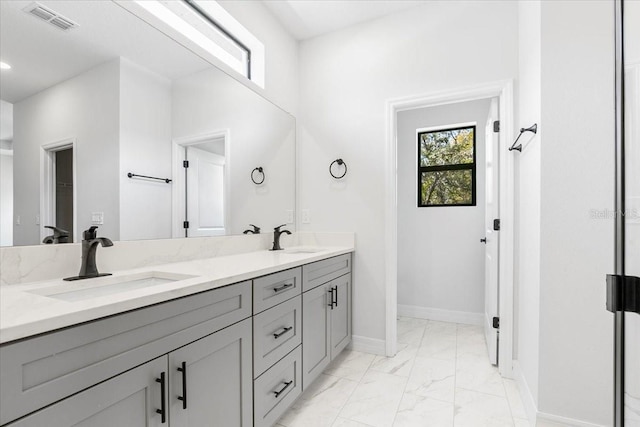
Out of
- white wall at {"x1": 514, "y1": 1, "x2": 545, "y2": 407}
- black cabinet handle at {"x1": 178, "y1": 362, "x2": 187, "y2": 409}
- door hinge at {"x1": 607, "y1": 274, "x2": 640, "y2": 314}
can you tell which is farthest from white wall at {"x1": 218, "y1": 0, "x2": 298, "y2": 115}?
door hinge at {"x1": 607, "y1": 274, "x2": 640, "y2": 314}

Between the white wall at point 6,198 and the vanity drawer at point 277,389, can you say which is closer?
the white wall at point 6,198

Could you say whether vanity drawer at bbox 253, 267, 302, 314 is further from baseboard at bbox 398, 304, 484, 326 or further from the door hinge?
A: baseboard at bbox 398, 304, 484, 326

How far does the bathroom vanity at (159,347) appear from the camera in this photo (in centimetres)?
68

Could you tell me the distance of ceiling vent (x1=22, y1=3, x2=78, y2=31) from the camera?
1.15m

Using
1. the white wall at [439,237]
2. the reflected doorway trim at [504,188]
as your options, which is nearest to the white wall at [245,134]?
the reflected doorway trim at [504,188]

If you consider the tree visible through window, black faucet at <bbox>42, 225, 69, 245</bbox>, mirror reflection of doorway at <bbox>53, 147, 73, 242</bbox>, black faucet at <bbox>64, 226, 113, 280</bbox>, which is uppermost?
the tree visible through window

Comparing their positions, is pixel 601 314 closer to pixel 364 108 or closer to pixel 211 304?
pixel 211 304

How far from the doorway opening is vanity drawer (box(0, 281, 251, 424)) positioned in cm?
65

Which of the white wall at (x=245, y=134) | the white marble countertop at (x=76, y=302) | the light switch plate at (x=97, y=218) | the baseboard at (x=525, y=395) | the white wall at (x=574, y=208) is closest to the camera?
the white marble countertop at (x=76, y=302)

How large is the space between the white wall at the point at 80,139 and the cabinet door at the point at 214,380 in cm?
71

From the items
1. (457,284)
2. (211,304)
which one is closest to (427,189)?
(457,284)

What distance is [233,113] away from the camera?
84.8 inches

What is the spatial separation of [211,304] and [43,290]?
539mm

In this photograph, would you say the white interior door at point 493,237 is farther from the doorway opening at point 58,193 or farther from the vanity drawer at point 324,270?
the doorway opening at point 58,193
